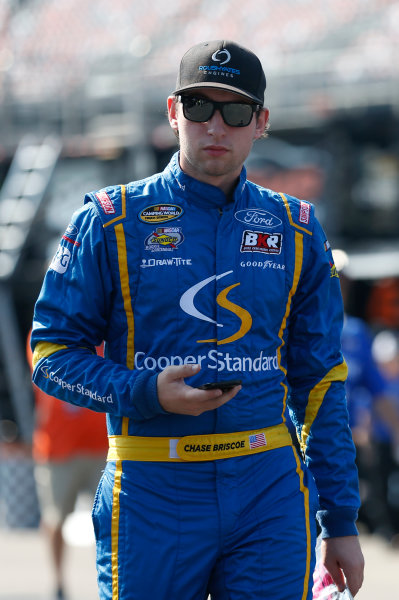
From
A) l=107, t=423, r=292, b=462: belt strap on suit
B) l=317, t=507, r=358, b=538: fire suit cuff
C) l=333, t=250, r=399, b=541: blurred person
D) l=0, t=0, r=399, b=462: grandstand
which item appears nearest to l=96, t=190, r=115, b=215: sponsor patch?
l=107, t=423, r=292, b=462: belt strap on suit

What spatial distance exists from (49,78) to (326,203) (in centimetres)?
429

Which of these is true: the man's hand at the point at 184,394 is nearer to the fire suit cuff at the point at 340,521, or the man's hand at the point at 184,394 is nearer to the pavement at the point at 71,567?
the fire suit cuff at the point at 340,521

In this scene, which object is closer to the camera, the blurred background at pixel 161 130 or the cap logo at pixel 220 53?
the cap logo at pixel 220 53

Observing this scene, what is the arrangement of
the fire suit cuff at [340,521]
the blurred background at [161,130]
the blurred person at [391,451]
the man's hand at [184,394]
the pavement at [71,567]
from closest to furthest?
the man's hand at [184,394], the fire suit cuff at [340,521], the pavement at [71,567], the blurred person at [391,451], the blurred background at [161,130]

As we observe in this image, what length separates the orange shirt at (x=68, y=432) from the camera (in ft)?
22.9

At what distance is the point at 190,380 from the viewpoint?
9.14 feet

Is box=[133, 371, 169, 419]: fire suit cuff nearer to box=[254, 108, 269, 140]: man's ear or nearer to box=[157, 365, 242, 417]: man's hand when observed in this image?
box=[157, 365, 242, 417]: man's hand

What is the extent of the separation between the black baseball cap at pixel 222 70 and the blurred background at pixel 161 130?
5.73 meters

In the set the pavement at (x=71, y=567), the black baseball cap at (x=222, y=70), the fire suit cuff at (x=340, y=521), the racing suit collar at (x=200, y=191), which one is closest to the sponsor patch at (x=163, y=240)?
the racing suit collar at (x=200, y=191)

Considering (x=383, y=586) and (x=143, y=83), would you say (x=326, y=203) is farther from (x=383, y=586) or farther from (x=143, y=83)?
(x=383, y=586)

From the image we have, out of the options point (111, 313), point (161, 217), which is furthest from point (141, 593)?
point (161, 217)

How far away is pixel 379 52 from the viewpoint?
11.8m

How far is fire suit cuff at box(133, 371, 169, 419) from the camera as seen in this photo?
2.61 meters

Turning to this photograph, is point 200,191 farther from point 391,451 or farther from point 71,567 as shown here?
point 391,451
